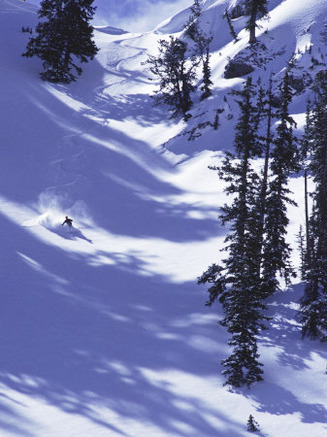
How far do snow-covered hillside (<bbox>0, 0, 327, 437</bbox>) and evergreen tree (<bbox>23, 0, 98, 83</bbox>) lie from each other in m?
2.46

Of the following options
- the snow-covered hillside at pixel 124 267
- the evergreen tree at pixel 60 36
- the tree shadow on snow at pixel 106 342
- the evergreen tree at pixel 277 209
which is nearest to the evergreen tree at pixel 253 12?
the snow-covered hillside at pixel 124 267

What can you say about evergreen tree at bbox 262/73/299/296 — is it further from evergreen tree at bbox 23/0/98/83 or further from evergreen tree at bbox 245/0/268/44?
evergreen tree at bbox 23/0/98/83

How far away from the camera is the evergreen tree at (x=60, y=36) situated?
4534 cm

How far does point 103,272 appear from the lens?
21.8m

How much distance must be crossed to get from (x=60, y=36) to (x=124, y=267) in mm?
36060

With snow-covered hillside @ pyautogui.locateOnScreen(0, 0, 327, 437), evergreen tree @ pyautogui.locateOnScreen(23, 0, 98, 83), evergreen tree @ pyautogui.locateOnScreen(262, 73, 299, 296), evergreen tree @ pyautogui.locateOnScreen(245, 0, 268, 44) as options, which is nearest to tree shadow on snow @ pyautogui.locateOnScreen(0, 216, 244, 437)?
snow-covered hillside @ pyautogui.locateOnScreen(0, 0, 327, 437)

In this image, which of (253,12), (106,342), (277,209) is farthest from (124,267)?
(253,12)

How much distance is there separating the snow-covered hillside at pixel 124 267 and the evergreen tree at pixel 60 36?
8.08 feet

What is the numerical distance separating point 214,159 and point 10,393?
87.7 ft

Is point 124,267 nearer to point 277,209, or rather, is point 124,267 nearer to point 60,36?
point 277,209

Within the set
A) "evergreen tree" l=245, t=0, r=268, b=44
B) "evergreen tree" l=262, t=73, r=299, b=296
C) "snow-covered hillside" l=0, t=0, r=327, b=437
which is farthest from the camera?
"evergreen tree" l=245, t=0, r=268, b=44

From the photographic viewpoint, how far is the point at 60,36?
45.6 m

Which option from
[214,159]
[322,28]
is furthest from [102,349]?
[322,28]

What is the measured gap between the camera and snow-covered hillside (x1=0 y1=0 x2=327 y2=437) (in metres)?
11.7
